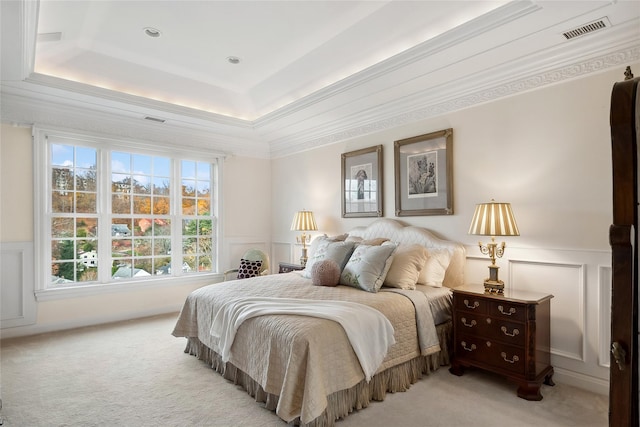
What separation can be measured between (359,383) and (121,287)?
3570mm

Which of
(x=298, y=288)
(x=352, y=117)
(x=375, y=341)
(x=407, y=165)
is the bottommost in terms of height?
(x=375, y=341)

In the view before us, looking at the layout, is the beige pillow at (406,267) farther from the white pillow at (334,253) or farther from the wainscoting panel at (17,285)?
the wainscoting panel at (17,285)

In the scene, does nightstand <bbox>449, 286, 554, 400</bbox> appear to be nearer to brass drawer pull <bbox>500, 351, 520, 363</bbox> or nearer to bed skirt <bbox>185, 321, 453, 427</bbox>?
brass drawer pull <bbox>500, 351, 520, 363</bbox>

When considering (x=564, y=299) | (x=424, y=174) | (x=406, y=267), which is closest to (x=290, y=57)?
(x=424, y=174)

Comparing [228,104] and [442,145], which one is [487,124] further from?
[228,104]

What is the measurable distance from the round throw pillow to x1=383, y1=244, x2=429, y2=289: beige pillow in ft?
1.53

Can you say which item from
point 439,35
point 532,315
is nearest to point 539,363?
point 532,315

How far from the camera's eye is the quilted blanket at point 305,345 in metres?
2.02

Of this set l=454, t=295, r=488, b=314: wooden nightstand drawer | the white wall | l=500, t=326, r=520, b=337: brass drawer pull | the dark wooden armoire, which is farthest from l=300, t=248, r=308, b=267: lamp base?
the dark wooden armoire

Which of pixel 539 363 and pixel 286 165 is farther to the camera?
pixel 286 165

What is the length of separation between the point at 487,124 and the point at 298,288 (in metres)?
2.35

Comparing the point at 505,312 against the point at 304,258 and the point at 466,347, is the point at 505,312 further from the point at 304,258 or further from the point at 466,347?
the point at 304,258

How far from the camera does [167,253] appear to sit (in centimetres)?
502

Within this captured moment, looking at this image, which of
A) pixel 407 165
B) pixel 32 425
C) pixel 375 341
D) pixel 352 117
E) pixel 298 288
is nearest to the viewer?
pixel 32 425
